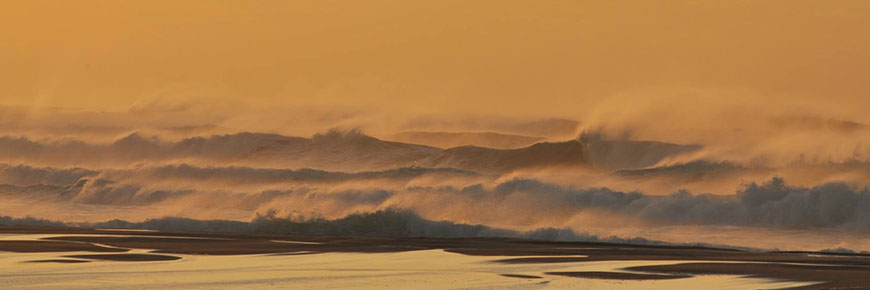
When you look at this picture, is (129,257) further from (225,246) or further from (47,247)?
(225,246)

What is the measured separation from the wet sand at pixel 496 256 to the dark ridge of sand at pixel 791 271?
15 millimetres

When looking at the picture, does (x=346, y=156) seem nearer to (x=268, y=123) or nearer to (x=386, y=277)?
(x=268, y=123)

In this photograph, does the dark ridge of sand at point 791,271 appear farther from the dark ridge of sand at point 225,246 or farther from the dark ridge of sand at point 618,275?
the dark ridge of sand at point 225,246

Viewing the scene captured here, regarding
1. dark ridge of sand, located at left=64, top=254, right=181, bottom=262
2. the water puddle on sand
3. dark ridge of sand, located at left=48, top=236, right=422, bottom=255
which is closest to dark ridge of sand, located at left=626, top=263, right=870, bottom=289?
the water puddle on sand

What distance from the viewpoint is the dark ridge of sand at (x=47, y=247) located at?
86.9 feet

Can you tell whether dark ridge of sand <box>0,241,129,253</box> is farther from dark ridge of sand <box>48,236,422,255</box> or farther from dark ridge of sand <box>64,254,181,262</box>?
dark ridge of sand <box>64,254,181,262</box>

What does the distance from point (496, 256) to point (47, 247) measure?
8051mm

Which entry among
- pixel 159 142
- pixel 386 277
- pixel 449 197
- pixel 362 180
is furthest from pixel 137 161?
pixel 386 277

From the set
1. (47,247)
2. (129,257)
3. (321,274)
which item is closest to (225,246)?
(47,247)

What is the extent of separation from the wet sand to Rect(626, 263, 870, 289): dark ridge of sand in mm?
15

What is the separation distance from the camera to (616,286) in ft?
66.8

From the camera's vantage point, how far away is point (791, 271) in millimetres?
23047

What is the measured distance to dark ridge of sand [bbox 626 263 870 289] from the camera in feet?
69.3

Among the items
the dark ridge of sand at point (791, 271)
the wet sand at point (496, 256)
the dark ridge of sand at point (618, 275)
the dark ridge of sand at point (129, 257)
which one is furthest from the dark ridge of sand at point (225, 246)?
the dark ridge of sand at point (791, 271)
